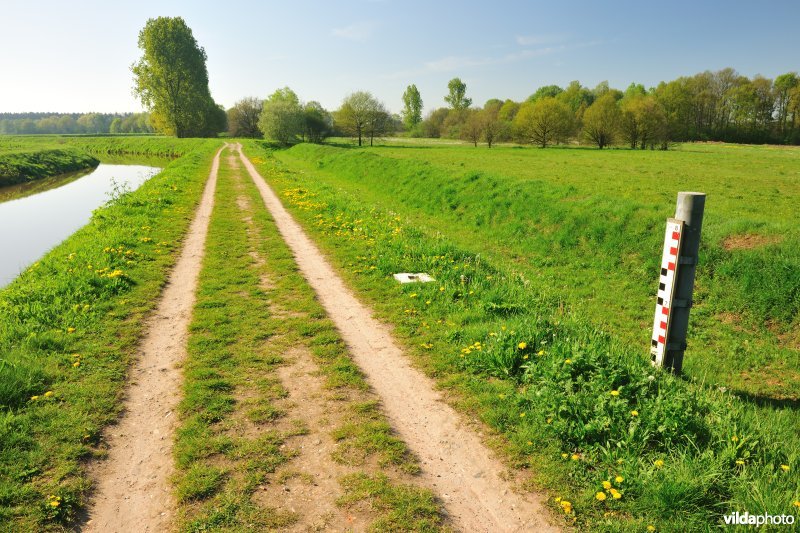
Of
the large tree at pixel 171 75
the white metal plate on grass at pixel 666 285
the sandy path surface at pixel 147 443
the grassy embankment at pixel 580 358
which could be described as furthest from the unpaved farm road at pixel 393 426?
the large tree at pixel 171 75

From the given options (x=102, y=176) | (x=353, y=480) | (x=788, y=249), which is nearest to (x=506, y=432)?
(x=353, y=480)

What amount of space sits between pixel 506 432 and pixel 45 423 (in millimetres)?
5206

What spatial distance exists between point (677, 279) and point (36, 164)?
51.7m

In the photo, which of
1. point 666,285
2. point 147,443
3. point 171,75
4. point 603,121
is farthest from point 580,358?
point 171,75

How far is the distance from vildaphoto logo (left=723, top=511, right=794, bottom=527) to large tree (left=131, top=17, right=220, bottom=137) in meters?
86.0

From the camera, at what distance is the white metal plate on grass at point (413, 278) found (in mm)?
10023

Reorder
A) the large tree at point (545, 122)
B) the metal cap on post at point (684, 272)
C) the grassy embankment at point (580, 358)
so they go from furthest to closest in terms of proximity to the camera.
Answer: the large tree at point (545, 122) < the metal cap on post at point (684, 272) < the grassy embankment at point (580, 358)

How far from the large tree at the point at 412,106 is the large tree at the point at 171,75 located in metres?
53.1

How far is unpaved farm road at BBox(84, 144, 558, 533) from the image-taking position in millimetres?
4004

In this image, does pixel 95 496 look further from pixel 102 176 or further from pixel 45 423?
pixel 102 176

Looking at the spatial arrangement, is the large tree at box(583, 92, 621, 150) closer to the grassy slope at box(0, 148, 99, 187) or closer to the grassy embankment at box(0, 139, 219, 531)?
the grassy embankment at box(0, 139, 219, 531)

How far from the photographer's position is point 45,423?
16.8ft

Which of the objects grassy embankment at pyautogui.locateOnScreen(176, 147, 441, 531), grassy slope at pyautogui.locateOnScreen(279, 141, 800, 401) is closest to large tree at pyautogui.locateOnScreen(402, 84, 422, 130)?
grassy slope at pyautogui.locateOnScreen(279, 141, 800, 401)

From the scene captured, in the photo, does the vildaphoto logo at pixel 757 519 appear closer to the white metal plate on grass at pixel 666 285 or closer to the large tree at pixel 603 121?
the white metal plate on grass at pixel 666 285
